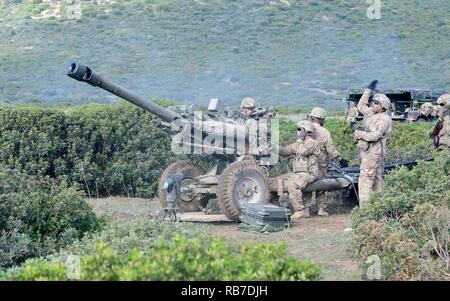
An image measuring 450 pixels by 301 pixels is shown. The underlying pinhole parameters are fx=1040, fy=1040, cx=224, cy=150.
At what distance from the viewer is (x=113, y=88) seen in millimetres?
13180

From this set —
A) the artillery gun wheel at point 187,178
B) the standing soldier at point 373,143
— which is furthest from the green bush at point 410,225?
the artillery gun wheel at point 187,178

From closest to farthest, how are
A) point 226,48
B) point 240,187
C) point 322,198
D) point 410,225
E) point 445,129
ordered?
point 410,225
point 240,187
point 322,198
point 445,129
point 226,48

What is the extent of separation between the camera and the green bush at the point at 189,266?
277 inches

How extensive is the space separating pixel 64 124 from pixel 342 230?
5633 mm

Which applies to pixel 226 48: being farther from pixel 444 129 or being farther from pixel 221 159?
pixel 221 159

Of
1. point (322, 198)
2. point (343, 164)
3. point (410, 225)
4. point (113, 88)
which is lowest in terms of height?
point (322, 198)

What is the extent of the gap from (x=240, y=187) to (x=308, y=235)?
126cm

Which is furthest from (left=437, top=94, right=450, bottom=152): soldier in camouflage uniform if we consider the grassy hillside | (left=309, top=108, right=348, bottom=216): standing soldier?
the grassy hillside

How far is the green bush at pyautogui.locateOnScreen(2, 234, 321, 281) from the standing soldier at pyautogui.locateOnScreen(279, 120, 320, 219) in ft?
23.7

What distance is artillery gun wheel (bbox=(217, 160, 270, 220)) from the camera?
13.6m

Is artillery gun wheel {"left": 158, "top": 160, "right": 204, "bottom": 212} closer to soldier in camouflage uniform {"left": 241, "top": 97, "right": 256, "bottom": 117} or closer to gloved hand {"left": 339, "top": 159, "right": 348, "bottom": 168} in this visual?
soldier in camouflage uniform {"left": 241, "top": 97, "right": 256, "bottom": 117}

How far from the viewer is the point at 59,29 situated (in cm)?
4556

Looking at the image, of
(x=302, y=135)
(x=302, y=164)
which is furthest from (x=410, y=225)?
(x=302, y=135)

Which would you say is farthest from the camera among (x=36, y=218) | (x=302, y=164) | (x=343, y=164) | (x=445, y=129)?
(x=343, y=164)
